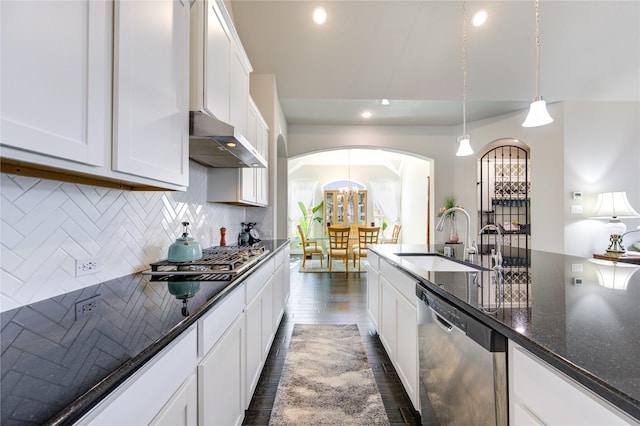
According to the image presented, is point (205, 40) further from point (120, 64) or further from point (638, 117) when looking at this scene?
point (638, 117)

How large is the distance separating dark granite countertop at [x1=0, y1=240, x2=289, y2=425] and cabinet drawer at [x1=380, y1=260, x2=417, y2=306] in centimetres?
106

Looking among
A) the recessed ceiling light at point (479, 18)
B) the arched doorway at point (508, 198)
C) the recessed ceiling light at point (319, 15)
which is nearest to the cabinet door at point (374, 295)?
the recessed ceiling light at point (319, 15)

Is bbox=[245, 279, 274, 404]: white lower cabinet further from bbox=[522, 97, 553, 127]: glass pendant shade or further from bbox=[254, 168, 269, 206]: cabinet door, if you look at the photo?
bbox=[522, 97, 553, 127]: glass pendant shade

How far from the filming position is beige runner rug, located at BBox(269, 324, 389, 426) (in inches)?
65.3

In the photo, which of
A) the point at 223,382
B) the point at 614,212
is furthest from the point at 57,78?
the point at 614,212

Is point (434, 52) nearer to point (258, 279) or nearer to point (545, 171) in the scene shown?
point (545, 171)

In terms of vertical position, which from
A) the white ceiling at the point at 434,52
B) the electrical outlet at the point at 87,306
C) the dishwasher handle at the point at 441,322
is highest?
the white ceiling at the point at 434,52

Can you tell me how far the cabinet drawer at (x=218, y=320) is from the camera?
0.99 meters

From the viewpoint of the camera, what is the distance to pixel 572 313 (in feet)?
2.81

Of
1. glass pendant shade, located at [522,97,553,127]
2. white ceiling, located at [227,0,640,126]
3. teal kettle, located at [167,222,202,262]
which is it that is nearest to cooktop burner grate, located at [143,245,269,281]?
teal kettle, located at [167,222,202,262]

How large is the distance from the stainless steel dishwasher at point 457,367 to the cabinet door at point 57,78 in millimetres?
1352

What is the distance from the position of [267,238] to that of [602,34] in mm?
4766

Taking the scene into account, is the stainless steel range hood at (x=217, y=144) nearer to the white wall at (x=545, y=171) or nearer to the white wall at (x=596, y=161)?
the white wall at (x=545, y=171)

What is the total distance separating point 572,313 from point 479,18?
11.6 ft
